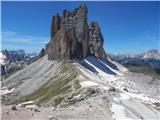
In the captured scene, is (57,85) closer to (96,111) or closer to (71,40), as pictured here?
(71,40)

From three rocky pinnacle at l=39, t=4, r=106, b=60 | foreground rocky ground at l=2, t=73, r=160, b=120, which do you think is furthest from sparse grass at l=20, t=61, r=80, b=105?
foreground rocky ground at l=2, t=73, r=160, b=120

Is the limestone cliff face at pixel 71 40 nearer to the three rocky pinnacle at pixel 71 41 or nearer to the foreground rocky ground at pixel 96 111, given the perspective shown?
the three rocky pinnacle at pixel 71 41

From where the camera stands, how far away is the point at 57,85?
12450 centimetres

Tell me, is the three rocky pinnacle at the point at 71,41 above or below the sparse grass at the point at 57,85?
above

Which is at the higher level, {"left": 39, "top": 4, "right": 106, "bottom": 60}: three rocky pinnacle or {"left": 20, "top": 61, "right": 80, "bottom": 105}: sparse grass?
{"left": 39, "top": 4, "right": 106, "bottom": 60}: three rocky pinnacle

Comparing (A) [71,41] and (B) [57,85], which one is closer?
(B) [57,85]

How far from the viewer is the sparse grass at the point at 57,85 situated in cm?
10989

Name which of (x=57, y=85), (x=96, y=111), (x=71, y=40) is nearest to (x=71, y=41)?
(x=71, y=40)

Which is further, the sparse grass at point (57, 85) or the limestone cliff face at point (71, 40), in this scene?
the limestone cliff face at point (71, 40)

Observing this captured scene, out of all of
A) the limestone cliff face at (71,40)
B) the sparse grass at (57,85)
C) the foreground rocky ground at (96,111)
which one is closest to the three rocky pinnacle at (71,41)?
the limestone cliff face at (71,40)

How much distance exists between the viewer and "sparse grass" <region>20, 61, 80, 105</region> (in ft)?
361

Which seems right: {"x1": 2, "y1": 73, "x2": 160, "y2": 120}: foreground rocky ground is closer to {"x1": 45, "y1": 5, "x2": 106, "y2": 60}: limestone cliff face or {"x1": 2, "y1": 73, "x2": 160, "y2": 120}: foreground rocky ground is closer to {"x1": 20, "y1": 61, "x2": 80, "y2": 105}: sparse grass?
{"x1": 20, "y1": 61, "x2": 80, "y2": 105}: sparse grass

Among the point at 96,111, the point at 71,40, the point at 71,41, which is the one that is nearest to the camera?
the point at 96,111

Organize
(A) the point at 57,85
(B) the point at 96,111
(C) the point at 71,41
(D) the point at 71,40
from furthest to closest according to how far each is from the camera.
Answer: (C) the point at 71,41 < (D) the point at 71,40 < (A) the point at 57,85 < (B) the point at 96,111
